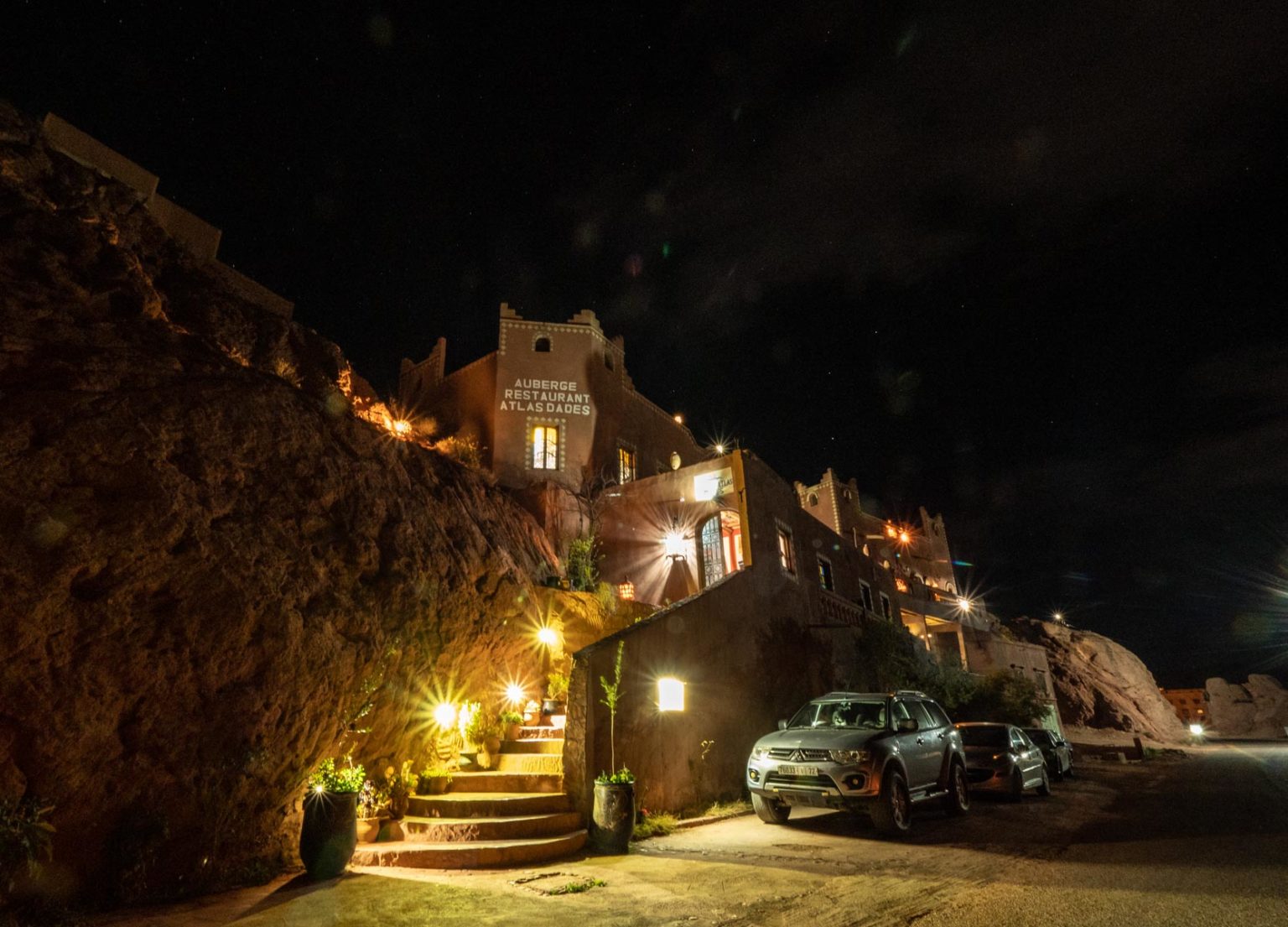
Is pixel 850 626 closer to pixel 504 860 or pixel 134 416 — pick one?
pixel 504 860

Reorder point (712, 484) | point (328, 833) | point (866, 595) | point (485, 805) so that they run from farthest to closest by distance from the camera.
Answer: point (866, 595)
point (712, 484)
point (485, 805)
point (328, 833)

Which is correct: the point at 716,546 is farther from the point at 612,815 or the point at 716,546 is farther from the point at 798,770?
the point at 612,815

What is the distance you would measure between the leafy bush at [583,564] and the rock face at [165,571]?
6.99 meters

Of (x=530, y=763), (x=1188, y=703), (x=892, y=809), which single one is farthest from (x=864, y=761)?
(x=1188, y=703)

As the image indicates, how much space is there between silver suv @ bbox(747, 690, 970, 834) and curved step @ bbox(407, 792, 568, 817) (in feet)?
10.2

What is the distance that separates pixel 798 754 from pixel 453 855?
4.81 metres

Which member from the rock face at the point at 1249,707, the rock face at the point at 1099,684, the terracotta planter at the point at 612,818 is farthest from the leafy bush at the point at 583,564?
the rock face at the point at 1249,707

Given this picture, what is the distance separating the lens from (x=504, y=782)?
8953 mm

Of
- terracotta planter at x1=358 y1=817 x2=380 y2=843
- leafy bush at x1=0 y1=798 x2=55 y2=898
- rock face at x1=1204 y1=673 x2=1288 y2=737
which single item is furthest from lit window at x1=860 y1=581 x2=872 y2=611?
rock face at x1=1204 y1=673 x2=1288 y2=737

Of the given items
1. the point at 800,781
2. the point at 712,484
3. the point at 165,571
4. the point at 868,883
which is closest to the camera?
the point at 868,883

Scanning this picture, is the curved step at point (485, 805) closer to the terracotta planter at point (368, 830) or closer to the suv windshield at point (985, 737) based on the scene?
the terracotta planter at point (368, 830)

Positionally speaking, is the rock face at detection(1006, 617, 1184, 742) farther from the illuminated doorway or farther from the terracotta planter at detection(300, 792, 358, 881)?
the terracotta planter at detection(300, 792, 358, 881)

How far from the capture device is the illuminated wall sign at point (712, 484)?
18.0m

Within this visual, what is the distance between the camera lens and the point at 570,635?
46.0 feet
